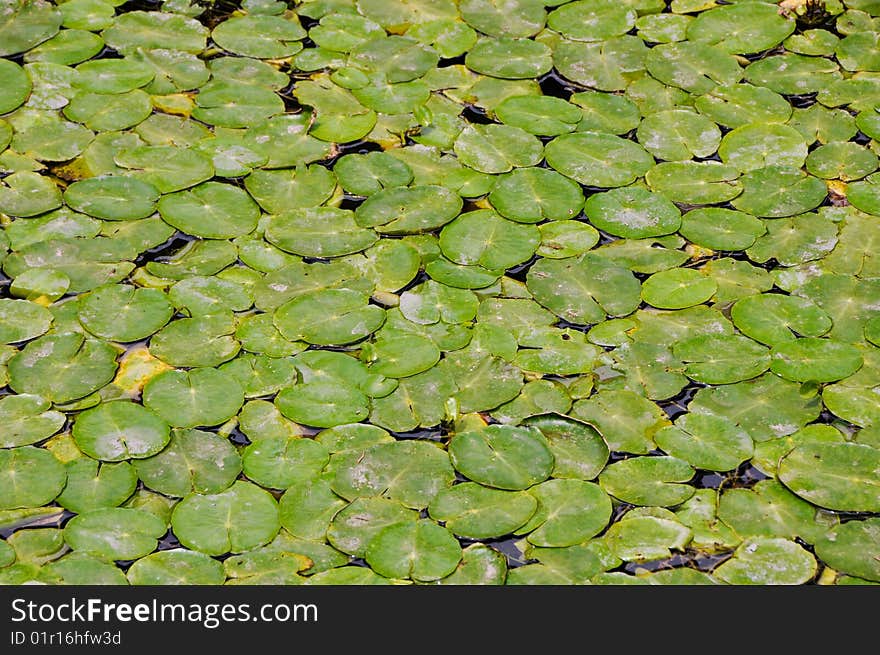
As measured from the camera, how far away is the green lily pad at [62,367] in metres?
3.49

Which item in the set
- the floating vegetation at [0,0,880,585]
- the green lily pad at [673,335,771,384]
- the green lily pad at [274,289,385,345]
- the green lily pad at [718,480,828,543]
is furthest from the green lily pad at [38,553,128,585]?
the green lily pad at [673,335,771,384]

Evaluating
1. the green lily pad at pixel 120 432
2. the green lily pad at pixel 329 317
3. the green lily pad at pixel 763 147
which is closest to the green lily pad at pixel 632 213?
the green lily pad at pixel 763 147

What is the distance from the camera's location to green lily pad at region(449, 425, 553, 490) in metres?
3.29

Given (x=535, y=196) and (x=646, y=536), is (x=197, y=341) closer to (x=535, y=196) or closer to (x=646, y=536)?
(x=535, y=196)

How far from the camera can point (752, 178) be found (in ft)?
14.2

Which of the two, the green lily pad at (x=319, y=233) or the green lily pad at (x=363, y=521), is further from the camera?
the green lily pad at (x=319, y=233)

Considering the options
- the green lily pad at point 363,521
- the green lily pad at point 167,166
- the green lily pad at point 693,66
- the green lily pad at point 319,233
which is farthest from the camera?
the green lily pad at point 693,66

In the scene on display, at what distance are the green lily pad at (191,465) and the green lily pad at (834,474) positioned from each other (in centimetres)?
175

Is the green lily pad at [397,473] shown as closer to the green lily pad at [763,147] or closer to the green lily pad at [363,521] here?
the green lily pad at [363,521]

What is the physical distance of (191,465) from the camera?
10.9ft

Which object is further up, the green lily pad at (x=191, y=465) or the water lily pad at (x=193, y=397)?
the water lily pad at (x=193, y=397)

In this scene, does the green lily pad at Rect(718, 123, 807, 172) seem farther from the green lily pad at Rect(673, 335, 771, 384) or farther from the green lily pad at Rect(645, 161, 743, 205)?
the green lily pad at Rect(673, 335, 771, 384)
